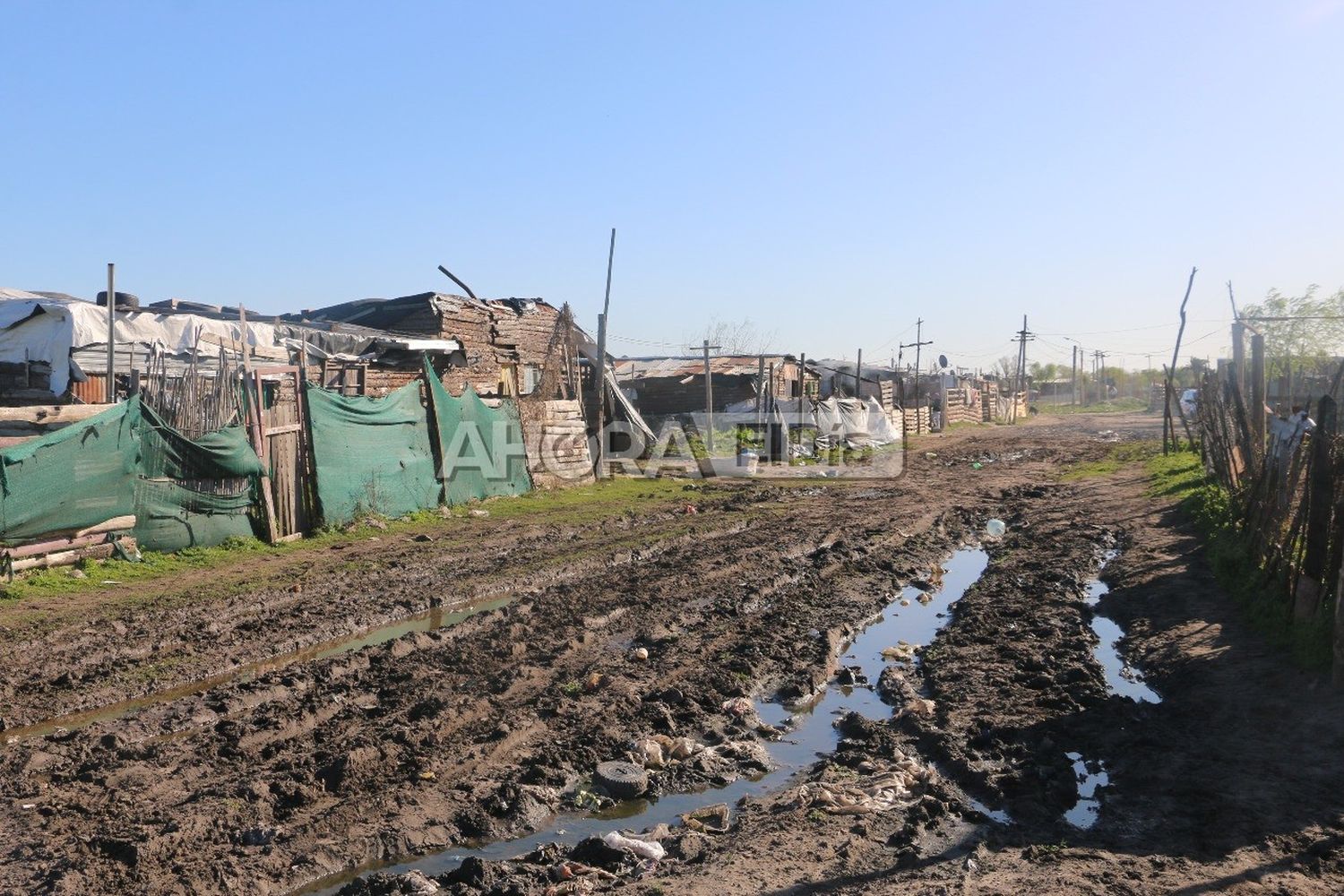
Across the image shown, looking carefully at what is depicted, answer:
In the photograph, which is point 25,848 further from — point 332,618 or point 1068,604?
point 1068,604

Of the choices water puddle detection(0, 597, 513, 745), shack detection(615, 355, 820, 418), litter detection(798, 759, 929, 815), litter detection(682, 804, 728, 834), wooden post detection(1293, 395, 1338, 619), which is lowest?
litter detection(682, 804, 728, 834)

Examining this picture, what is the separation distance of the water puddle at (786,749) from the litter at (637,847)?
31cm

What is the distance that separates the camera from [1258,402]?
1391 centimetres

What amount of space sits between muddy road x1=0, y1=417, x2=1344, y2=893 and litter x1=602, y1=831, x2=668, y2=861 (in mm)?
55

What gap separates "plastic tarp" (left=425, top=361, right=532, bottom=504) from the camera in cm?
1662

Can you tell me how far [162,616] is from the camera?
29.9ft

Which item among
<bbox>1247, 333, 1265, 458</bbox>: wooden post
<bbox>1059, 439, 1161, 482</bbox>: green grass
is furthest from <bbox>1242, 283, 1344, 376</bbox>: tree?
<bbox>1247, 333, 1265, 458</bbox>: wooden post

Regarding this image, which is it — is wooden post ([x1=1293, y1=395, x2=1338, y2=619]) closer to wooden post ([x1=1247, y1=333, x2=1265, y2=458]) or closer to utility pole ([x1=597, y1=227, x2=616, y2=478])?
wooden post ([x1=1247, y1=333, x2=1265, y2=458])

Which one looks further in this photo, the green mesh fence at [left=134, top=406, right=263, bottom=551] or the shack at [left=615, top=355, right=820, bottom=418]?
the shack at [left=615, top=355, right=820, bottom=418]

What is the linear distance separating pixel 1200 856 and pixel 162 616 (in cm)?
804

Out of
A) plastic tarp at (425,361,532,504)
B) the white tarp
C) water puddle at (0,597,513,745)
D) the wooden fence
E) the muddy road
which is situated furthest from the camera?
plastic tarp at (425,361,532,504)

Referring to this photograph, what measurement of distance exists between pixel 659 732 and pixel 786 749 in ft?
2.67

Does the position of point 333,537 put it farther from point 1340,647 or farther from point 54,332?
point 1340,647

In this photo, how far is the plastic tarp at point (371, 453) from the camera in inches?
548
